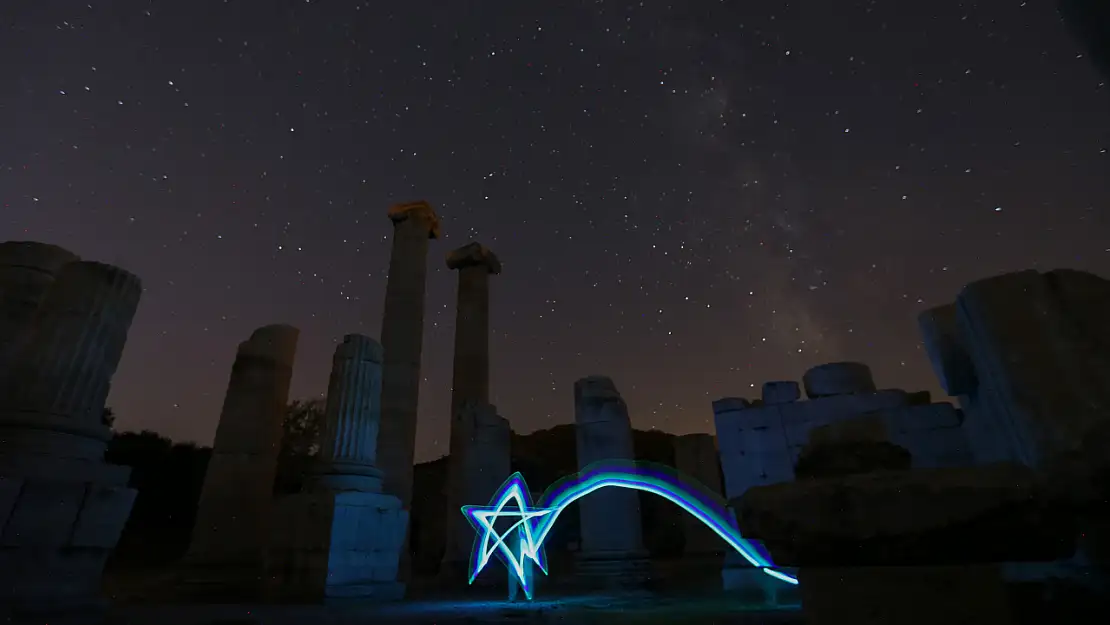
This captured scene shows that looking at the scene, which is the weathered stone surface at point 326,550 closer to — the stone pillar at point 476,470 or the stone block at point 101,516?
the stone block at point 101,516

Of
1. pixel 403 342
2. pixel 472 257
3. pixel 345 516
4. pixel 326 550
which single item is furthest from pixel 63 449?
pixel 472 257

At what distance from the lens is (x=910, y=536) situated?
8.67ft

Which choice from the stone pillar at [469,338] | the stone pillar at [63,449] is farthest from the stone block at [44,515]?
the stone pillar at [469,338]

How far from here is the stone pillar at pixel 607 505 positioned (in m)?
11.9

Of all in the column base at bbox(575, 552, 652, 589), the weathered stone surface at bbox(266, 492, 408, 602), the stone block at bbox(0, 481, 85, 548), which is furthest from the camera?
the column base at bbox(575, 552, 652, 589)

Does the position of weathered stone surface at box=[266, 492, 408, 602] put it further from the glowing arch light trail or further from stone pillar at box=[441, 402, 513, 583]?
stone pillar at box=[441, 402, 513, 583]

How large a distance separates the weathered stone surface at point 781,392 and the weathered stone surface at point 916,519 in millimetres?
7580

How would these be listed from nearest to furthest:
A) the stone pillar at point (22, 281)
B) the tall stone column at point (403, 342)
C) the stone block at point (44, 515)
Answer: the stone block at point (44, 515)
the stone pillar at point (22, 281)
the tall stone column at point (403, 342)

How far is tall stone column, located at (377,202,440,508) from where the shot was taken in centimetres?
1827

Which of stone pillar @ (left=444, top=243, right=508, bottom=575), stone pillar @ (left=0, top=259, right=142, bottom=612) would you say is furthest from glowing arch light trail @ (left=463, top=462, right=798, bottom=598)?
stone pillar @ (left=444, top=243, right=508, bottom=575)

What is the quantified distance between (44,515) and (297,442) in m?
28.9

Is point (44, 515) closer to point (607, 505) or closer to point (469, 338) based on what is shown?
point (607, 505)

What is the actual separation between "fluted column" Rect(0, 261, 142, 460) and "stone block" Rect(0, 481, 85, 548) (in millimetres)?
597

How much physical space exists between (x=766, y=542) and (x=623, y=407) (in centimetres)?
1016
